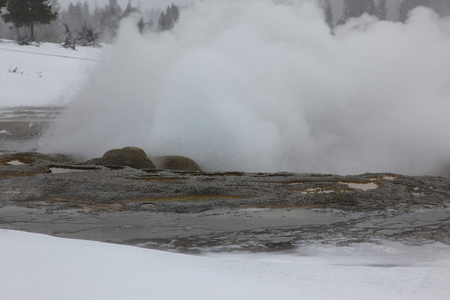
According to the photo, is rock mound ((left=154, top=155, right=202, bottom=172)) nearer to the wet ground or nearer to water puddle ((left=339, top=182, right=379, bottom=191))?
the wet ground

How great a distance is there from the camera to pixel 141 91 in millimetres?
11453

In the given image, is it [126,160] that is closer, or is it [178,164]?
[126,160]

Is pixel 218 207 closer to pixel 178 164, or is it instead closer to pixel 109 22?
pixel 178 164

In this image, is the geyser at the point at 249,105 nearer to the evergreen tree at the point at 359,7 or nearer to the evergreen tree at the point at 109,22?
the evergreen tree at the point at 359,7

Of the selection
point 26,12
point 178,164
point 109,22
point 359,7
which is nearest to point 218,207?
point 178,164

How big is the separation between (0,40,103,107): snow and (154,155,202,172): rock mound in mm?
8363

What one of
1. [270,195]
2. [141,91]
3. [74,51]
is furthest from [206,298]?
[74,51]

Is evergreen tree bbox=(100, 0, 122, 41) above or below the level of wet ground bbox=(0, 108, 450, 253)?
above

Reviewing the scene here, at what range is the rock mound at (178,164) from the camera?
8.75 m

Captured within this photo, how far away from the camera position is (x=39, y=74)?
2389 centimetres

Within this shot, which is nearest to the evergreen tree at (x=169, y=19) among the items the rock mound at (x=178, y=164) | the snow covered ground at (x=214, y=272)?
the rock mound at (x=178, y=164)

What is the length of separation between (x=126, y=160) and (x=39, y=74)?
1755cm

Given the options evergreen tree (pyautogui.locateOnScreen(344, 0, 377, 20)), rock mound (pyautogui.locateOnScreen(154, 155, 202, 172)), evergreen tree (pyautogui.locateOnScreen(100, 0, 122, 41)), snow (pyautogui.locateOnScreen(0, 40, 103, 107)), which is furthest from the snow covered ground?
evergreen tree (pyautogui.locateOnScreen(100, 0, 122, 41))

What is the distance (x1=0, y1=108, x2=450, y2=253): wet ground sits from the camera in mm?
4844
